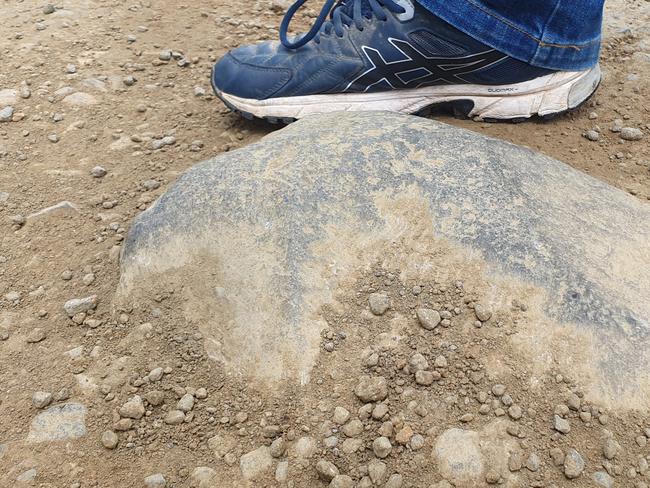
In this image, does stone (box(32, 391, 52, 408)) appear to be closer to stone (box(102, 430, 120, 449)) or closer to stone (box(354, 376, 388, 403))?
stone (box(102, 430, 120, 449))

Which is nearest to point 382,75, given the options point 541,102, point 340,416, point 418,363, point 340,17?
point 340,17

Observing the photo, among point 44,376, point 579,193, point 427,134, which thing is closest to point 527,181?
point 579,193

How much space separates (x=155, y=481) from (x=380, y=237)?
0.78m

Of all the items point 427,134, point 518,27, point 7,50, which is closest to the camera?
point 427,134

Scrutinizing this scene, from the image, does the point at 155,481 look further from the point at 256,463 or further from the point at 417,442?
the point at 417,442

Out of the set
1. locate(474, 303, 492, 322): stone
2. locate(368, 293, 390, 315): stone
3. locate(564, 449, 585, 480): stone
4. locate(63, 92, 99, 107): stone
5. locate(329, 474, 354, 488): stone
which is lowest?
locate(63, 92, 99, 107): stone

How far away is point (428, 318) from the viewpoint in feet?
5.21

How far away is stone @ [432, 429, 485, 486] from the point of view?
1359mm

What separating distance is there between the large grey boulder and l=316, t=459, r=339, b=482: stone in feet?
0.71

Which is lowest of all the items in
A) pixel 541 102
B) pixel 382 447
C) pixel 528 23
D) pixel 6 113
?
pixel 6 113

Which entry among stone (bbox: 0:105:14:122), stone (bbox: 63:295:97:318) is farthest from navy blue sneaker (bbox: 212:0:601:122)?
stone (bbox: 63:295:97:318)

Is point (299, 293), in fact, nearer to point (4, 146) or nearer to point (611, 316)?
point (611, 316)

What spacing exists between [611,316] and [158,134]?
182 cm

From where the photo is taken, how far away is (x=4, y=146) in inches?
102
